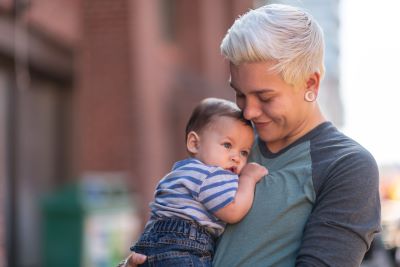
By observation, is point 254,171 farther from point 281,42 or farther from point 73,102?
point 73,102

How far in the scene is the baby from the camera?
8.64ft

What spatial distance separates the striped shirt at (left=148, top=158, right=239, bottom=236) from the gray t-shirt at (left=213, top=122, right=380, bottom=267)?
0.27 feet

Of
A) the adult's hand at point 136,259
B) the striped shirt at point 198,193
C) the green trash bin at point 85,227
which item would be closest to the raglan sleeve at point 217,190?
the striped shirt at point 198,193

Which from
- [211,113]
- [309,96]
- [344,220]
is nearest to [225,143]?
[211,113]

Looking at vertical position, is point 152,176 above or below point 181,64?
below

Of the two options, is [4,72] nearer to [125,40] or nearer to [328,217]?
[125,40]

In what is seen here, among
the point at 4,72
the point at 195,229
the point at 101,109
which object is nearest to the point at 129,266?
the point at 195,229

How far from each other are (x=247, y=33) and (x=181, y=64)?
427 inches

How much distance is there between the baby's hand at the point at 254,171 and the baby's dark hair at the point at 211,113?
169mm

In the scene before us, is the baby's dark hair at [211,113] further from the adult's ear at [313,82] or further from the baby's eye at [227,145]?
the adult's ear at [313,82]

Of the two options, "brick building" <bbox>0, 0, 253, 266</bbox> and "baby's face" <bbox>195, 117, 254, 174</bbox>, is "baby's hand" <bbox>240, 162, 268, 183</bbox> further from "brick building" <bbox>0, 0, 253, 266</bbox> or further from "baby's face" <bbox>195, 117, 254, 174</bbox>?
"brick building" <bbox>0, 0, 253, 266</bbox>

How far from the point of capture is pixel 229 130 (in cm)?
279

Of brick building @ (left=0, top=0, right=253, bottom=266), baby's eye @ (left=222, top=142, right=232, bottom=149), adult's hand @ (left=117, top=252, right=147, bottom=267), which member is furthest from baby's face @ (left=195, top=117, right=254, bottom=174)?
brick building @ (left=0, top=0, right=253, bottom=266)

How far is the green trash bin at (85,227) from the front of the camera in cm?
780
